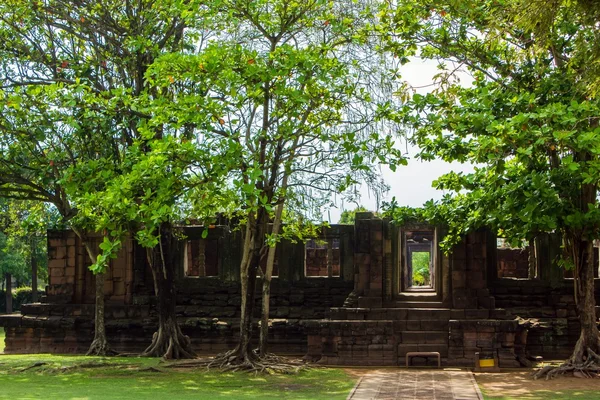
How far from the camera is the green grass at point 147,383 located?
39.7 feet

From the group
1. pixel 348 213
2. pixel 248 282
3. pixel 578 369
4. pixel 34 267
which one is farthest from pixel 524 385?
pixel 34 267

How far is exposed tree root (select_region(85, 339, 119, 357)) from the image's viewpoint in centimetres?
1822

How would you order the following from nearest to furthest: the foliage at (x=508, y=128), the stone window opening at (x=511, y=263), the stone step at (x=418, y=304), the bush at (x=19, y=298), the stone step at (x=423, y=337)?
the foliage at (x=508, y=128) < the stone step at (x=423, y=337) < the stone step at (x=418, y=304) < the stone window opening at (x=511, y=263) < the bush at (x=19, y=298)

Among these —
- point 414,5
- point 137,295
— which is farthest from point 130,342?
point 414,5

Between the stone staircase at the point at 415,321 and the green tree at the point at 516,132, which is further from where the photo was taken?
the stone staircase at the point at 415,321

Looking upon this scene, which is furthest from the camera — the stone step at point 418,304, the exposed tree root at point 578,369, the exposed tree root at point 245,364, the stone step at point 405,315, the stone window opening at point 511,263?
the stone window opening at point 511,263

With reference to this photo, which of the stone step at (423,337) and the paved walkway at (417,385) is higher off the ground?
the stone step at (423,337)

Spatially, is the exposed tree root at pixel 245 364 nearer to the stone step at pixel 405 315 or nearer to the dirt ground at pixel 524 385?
the stone step at pixel 405 315

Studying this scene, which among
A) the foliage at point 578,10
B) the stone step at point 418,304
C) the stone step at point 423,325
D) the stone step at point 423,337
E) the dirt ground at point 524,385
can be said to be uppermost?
the foliage at point 578,10

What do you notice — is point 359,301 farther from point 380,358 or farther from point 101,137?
point 101,137

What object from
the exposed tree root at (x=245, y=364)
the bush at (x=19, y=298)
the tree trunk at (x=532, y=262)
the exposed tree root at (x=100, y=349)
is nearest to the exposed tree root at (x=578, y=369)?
the exposed tree root at (x=245, y=364)

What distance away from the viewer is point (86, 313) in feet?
65.5

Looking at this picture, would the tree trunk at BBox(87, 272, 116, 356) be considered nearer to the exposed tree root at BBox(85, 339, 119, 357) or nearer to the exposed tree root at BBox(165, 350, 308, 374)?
the exposed tree root at BBox(85, 339, 119, 357)

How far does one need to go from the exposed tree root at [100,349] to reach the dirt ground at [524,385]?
306 inches
